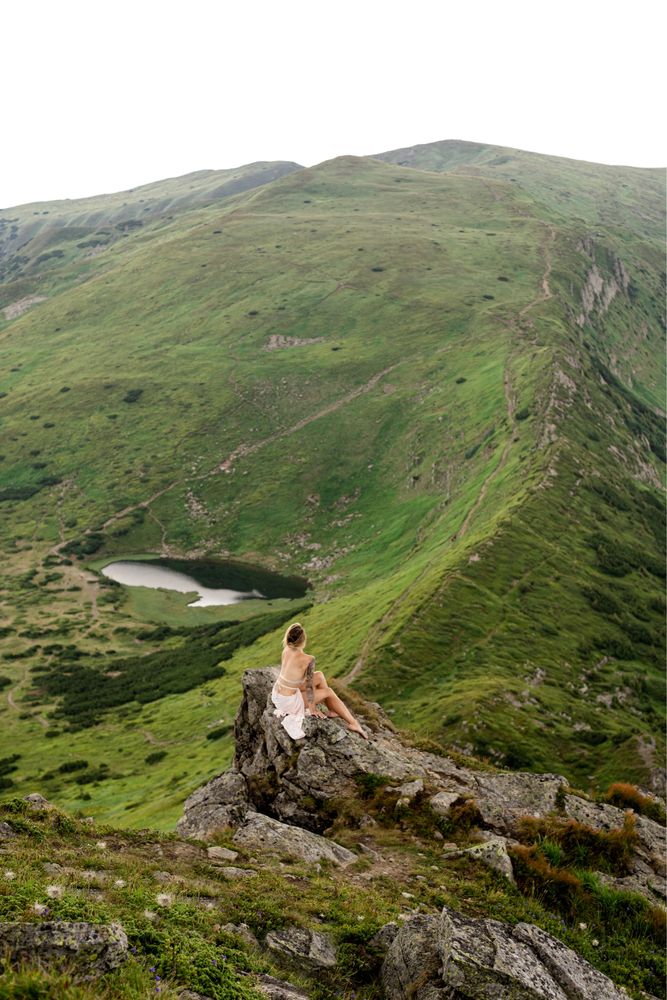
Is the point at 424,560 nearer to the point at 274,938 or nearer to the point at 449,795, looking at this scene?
the point at 449,795

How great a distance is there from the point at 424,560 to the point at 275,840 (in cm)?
6839

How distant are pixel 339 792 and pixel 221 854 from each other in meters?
5.38

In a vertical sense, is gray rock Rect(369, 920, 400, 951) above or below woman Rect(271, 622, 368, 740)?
below

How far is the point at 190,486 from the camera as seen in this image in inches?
5876

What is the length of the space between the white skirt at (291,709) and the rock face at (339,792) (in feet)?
4.37

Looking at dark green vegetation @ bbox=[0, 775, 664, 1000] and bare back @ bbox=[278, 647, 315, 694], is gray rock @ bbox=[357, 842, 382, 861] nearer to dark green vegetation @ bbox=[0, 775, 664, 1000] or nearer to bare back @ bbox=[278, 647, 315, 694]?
dark green vegetation @ bbox=[0, 775, 664, 1000]

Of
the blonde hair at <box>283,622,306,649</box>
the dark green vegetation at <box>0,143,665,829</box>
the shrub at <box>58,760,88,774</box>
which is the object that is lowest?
the shrub at <box>58,760,88,774</box>

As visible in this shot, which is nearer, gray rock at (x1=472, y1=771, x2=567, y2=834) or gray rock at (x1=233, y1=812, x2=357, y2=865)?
gray rock at (x1=233, y1=812, x2=357, y2=865)

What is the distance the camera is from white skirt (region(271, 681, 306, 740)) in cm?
1966

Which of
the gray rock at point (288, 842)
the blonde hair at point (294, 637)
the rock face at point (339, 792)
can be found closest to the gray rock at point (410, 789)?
the rock face at point (339, 792)

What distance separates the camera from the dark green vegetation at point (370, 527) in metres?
52.2

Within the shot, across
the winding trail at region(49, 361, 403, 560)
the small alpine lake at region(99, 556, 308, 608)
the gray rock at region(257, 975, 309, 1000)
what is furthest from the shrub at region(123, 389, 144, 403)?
the gray rock at region(257, 975, 309, 1000)

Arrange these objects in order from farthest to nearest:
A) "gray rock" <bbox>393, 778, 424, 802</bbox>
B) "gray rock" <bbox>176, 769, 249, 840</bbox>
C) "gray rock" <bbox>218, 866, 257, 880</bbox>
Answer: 1. "gray rock" <bbox>393, 778, 424, 802</bbox>
2. "gray rock" <bbox>176, 769, 249, 840</bbox>
3. "gray rock" <bbox>218, 866, 257, 880</bbox>

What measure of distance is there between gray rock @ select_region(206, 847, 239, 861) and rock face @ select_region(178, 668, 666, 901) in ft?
Result: 4.38
